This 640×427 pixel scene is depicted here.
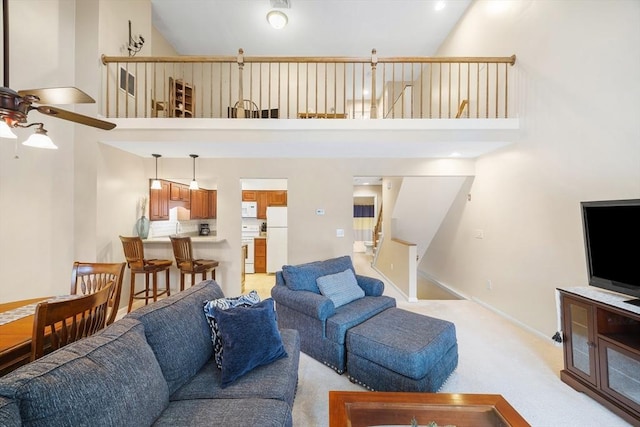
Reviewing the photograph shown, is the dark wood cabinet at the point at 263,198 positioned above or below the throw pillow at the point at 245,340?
above

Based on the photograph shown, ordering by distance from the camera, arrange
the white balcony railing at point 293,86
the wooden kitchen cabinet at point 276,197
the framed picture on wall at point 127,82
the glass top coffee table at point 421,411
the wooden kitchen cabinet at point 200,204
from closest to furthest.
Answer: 1. the glass top coffee table at point 421,411
2. the white balcony railing at point 293,86
3. the framed picture on wall at point 127,82
4. the wooden kitchen cabinet at point 200,204
5. the wooden kitchen cabinet at point 276,197

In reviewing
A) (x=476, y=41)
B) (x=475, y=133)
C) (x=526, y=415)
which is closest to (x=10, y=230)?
(x=526, y=415)

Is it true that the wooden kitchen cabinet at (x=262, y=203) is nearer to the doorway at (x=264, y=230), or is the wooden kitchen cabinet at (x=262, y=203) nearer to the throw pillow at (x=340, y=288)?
the doorway at (x=264, y=230)

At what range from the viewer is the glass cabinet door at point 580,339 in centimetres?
201

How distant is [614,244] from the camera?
1.98 m

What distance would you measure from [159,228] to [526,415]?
5.44 meters

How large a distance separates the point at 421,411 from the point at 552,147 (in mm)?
2978

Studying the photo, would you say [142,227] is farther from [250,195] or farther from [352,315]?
[352,315]

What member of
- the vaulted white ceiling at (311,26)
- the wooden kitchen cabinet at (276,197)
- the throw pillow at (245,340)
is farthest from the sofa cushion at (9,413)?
the wooden kitchen cabinet at (276,197)

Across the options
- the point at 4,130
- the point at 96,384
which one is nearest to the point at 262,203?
the point at 4,130

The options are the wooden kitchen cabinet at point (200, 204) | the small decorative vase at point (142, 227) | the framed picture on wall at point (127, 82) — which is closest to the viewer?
the framed picture on wall at point (127, 82)

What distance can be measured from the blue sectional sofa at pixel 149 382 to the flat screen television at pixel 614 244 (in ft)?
8.00

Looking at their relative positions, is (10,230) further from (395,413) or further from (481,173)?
(481,173)

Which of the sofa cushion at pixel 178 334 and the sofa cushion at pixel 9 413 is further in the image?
the sofa cushion at pixel 178 334
